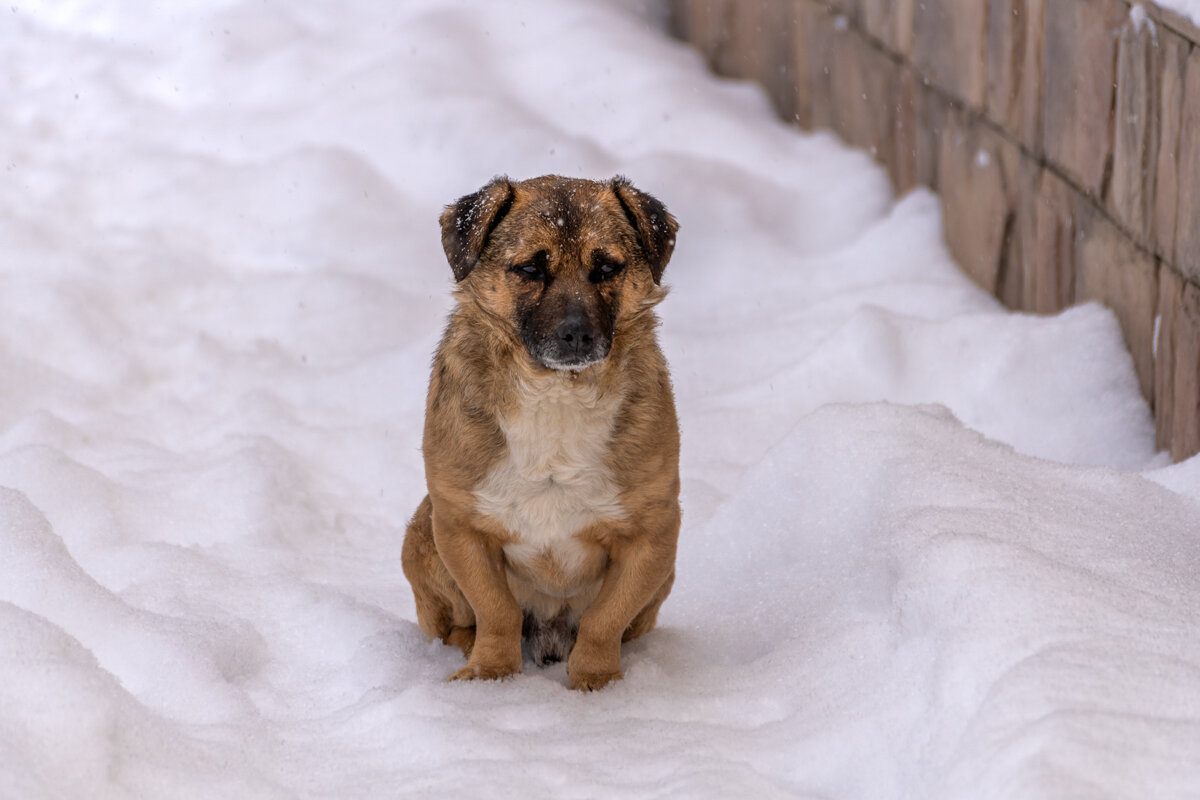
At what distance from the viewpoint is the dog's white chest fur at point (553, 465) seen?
3523 millimetres

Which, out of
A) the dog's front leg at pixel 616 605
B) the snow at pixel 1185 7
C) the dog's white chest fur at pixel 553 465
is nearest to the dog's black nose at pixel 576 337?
the dog's white chest fur at pixel 553 465

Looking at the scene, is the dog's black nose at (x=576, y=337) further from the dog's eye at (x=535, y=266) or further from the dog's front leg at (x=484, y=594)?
the dog's front leg at (x=484, y=594)

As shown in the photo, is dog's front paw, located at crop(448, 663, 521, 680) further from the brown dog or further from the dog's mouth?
the dog's mouth

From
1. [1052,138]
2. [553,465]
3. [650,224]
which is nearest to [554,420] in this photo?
[553,465]

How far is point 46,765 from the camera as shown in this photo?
2635 mm

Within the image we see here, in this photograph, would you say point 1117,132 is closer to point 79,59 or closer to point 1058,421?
point 1058,421

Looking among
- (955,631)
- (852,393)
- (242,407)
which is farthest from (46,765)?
(852,393)

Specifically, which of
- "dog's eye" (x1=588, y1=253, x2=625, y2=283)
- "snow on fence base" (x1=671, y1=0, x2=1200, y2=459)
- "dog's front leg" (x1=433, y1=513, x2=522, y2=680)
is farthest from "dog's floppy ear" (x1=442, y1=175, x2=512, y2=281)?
"snow on fence base" (x1=671, y1=0, x2=1200, y2=459)

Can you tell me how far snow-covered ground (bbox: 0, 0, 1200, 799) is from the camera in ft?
9.57

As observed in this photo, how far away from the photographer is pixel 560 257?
353cm

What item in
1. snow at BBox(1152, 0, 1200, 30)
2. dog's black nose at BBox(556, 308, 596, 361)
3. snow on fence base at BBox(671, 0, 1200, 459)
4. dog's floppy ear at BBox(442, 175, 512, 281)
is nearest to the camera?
dog's black nose at BBox(556, 308, 596, 361)

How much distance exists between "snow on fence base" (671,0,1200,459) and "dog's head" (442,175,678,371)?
1925 mm

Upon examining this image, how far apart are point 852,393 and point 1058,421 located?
0.86m

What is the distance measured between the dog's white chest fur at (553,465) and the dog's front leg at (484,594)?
106 millimetres
